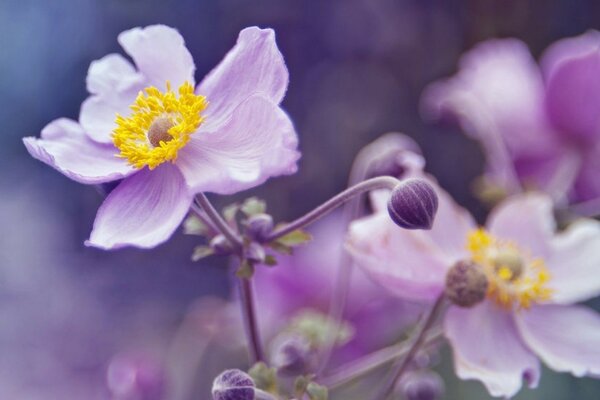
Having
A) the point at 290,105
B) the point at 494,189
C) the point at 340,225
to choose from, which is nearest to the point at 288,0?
the point at 290,105

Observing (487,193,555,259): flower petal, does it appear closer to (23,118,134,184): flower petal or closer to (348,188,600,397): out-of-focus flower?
(348,188,600,397): out-of-focus flower

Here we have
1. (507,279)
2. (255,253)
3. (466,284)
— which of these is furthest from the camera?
(507,279)

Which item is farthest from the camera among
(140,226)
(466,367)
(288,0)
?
(288,0)

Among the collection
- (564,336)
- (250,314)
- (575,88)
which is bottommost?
(564,336)

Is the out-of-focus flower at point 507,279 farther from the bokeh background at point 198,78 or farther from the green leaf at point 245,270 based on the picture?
the bokeh background at point 198,78

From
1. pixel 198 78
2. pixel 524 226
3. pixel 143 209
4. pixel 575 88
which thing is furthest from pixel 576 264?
pixel 198 78

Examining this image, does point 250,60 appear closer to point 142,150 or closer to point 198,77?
point 142,150

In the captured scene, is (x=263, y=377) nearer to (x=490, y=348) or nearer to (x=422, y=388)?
(x=422, y=388)
